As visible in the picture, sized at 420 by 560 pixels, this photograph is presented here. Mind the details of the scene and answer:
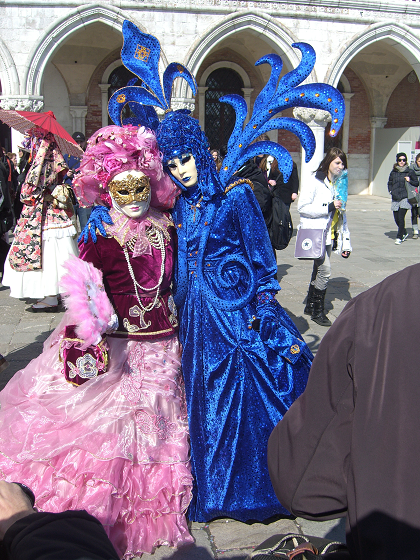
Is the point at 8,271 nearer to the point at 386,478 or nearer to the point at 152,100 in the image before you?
the point at 152,100

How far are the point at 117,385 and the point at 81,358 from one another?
0.19 metres

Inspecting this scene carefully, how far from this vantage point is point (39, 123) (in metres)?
4.69

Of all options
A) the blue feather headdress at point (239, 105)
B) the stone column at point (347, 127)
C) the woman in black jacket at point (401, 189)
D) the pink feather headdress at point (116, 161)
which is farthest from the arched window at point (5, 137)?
the pink feather headdress at point (116, 161)

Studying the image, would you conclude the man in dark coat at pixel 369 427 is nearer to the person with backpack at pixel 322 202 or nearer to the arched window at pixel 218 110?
the person with backpack at pixel 322 202

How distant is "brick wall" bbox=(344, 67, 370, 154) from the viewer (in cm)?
1742

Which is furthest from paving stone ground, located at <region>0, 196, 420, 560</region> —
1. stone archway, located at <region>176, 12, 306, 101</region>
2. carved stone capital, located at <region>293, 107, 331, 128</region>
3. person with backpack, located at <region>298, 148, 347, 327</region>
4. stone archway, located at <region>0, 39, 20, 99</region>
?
stone archway, located at <region>0, 39, 20, 99</region>

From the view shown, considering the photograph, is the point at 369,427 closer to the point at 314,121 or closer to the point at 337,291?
the point at 337,291

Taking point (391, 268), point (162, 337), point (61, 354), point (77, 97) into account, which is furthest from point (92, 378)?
point (77, 97)

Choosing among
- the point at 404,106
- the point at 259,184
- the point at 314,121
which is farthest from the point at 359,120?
the point at 259,184

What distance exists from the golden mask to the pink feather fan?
12.2 inches

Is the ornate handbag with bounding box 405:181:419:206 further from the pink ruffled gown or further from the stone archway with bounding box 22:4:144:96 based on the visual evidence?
the pink ruffled gown

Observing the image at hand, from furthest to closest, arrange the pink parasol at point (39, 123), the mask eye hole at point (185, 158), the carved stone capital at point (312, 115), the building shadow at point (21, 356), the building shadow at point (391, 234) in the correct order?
the carved stone capital at point (312, 115), the building shadow at point (391, 234), the pink parasol at point (39, 123), the building shadow at point (21, 356), the mask eye hole at point (185, 158)

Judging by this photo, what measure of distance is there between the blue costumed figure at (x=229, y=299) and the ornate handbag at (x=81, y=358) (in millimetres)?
394

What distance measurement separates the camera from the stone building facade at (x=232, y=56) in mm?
11125
